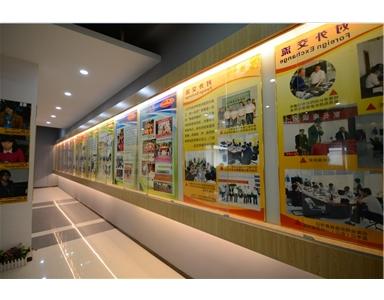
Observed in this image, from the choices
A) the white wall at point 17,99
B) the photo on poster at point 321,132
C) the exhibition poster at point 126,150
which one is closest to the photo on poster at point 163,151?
the exhibition poster at point 126,150

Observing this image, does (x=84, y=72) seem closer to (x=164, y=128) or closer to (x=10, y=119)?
(x=10, y=119)

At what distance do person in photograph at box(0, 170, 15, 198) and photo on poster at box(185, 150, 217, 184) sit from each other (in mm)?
2514

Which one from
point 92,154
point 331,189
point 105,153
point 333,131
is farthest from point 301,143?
point 92,154

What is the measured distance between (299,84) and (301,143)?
15.9 inches

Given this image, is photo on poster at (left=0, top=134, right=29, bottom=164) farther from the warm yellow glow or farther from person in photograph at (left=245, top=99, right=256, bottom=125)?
person in photograph at (left=245, top=99, right=256, bottom=125)

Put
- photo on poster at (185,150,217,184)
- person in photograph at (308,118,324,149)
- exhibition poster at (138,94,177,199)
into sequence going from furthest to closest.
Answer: exhibition poster at (138,94,177,199) → photo on poster at (185,150,217,184) → person in photograph at (308,118,324,149)

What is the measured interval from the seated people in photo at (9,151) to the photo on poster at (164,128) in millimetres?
1982

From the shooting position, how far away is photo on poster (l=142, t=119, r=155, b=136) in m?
3.08

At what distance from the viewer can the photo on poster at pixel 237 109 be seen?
1.74 meters

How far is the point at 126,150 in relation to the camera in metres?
3.84

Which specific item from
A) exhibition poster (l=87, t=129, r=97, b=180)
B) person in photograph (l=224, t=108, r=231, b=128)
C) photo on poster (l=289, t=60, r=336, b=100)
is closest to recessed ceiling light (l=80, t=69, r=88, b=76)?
exhibition poster (l=87, t=129, r=97, b=180)

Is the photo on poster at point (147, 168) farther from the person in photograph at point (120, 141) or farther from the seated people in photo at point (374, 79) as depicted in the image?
the seated people in photo at point (374, 79)

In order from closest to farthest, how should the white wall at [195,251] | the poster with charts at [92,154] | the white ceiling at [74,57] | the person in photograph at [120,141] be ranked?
1. the white wall at [195,251]
2. the white ceiling at [74,57]
3. the person in photograph at [120,141]
4. the poster with charts at [92,154]
